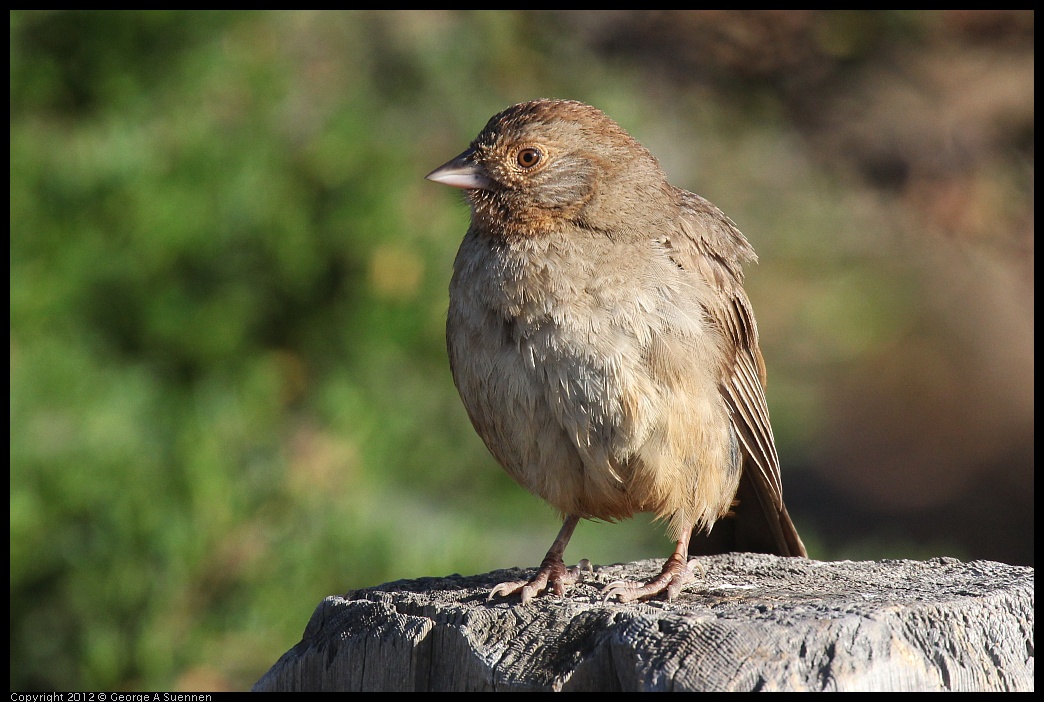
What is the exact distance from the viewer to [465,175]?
13.2ft

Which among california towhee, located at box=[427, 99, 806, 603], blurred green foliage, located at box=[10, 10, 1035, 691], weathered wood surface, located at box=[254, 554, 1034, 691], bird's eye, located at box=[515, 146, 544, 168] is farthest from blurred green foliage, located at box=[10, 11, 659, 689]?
weathered wood surface, located at box=[254, 554, 1034, 691]

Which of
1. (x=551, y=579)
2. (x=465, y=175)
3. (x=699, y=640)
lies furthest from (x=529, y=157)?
Answer: (x=699, y=640)

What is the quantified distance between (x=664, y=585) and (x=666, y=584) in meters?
0.02

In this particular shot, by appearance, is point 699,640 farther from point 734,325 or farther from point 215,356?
Answer: point 215,356

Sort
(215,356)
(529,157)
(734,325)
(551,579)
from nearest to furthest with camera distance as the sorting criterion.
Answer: (551,579)
(529,157)
(734,325)
(215,356)

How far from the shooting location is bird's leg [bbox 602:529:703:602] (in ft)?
10.8

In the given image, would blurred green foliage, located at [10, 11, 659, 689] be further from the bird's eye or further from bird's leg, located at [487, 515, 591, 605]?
the bird's eye

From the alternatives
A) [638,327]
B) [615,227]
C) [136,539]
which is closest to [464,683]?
[638,327]

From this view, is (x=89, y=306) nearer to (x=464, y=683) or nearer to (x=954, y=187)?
(x=464, y=683)

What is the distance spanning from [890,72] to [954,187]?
1210mm

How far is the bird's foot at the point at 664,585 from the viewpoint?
328 centimetres

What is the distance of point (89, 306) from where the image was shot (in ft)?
23.5

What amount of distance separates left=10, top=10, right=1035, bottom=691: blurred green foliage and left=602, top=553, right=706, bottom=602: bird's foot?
10.6ft

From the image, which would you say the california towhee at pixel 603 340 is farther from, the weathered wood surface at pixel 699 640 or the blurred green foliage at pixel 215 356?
the blurred green foliage at pixel 215 356
